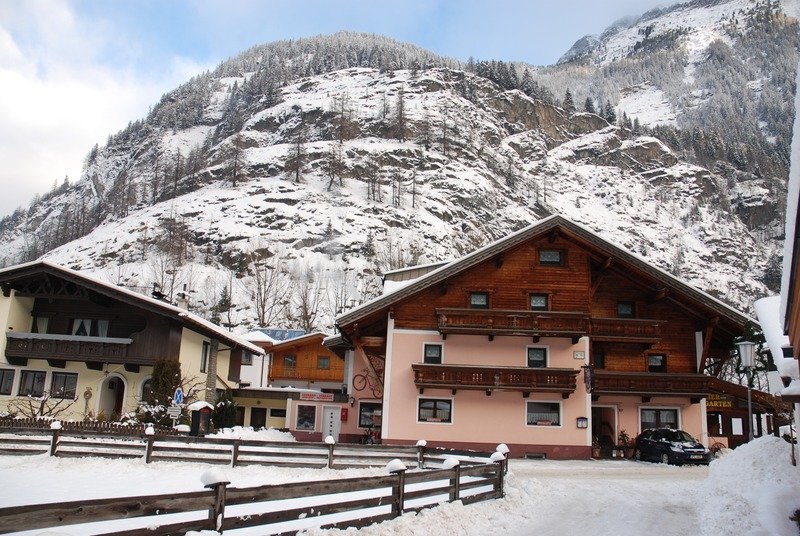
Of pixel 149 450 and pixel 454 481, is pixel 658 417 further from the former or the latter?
pixel 149 450

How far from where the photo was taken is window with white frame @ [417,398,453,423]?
2984 centimetres

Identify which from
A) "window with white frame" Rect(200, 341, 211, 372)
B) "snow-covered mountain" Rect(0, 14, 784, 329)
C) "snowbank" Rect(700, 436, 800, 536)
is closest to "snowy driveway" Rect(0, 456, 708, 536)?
"snowbank" Rect(700, 436, 800, 536)

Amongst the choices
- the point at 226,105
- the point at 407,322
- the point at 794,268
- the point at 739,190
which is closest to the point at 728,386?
the point at 407,322

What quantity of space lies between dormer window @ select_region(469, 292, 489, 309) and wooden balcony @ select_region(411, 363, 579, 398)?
3.34 meters

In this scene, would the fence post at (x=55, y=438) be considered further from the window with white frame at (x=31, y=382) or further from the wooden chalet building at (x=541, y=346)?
the window with white frame at (x=31, y=382)

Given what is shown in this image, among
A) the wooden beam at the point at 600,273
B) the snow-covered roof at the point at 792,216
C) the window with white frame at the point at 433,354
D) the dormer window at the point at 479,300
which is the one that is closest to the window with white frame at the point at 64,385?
the window with white frame at the point at 433,354

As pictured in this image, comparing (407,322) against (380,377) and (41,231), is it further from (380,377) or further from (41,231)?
(41,231)

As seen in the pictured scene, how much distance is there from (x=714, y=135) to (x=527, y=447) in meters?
189

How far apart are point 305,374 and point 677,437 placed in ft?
114

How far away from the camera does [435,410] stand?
30.0m

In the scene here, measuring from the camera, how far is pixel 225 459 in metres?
19.0

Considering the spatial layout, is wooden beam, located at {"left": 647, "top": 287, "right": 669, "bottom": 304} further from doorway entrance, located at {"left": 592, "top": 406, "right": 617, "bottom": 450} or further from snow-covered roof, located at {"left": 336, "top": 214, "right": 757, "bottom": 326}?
doorway entrance, located at {"left": 592, "top": 406, "right": 617, "bottom": 450}

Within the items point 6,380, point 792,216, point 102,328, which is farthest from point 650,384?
point 6,380

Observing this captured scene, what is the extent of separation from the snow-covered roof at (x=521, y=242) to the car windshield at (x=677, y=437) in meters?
6.46
